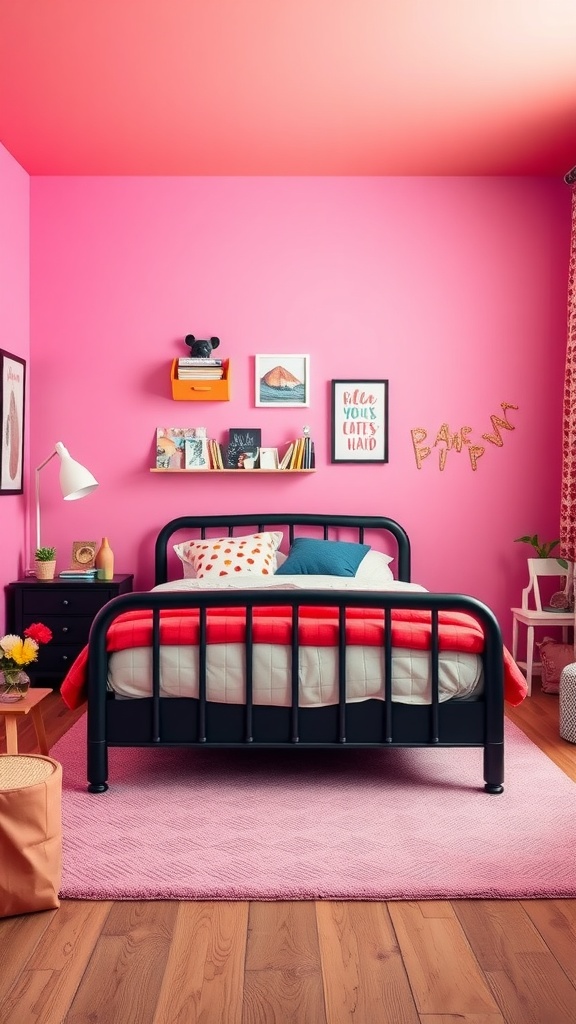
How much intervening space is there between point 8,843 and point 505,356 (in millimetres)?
3906

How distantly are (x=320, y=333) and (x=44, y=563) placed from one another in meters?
1.97

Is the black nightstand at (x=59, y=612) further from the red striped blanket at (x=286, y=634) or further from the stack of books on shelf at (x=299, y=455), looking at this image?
the red striped blanket at (x=286, y=634)

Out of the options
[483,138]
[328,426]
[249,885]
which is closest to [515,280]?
[483,138]

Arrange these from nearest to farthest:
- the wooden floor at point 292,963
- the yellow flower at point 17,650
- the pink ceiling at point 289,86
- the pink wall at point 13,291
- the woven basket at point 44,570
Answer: the wooden floor at point 292,963
the yellow flower at point 17,650
the pink ceiling at point 289,86
the pink wall at point 13,291
the woven basket at point 44,570

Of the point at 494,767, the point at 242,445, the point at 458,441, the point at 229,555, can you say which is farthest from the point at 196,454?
the point at 494,767

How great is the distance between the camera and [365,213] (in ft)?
16.6

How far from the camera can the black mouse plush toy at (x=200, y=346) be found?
495cm

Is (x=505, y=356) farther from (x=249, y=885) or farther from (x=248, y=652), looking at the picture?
(x=249, y=885)

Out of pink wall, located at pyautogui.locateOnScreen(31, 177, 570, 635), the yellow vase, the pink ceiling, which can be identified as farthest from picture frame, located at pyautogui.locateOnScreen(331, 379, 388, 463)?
the yellow vase

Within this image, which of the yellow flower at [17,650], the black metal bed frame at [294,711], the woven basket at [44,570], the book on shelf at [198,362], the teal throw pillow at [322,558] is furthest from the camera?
the book on shelf at [198,362]

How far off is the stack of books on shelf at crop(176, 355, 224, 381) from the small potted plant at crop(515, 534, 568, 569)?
190cm

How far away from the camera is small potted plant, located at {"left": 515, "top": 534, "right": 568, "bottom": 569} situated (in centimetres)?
488

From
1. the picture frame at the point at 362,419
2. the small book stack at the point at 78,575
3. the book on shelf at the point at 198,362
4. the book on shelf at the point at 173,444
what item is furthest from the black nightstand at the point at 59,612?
the picture frame at the point at 362,419

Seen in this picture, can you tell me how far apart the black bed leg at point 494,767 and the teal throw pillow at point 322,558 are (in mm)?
1588
